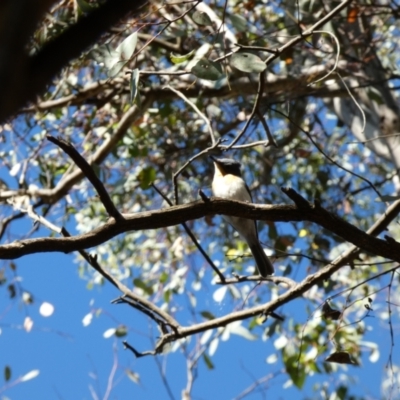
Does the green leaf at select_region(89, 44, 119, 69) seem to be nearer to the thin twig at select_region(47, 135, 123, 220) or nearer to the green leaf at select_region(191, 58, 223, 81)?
the green leaf at select_region(191, 58, 223, 81)

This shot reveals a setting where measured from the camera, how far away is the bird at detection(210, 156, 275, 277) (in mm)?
4730

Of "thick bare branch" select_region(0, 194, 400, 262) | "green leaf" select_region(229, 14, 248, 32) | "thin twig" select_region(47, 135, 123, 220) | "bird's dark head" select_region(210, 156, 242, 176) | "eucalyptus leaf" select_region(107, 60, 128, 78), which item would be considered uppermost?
"green leaf" select_region(229, 14, 248, 32)

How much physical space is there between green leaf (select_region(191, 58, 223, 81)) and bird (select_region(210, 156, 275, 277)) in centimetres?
171

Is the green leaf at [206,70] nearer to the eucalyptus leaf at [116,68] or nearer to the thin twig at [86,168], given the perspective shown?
the eucalyptus leaf at [116,68]

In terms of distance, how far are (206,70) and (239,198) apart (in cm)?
197

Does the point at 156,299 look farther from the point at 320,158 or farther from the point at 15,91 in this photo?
the point at 15,91

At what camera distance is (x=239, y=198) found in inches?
199

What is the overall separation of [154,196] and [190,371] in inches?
105

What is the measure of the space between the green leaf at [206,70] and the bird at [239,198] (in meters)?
1.71

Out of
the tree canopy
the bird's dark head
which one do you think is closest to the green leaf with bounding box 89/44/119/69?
the tree canopy

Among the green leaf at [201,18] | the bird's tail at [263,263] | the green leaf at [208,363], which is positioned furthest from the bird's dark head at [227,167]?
the green leaf at [201,18]

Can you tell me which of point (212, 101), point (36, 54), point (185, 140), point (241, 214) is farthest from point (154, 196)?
point (36, 54)

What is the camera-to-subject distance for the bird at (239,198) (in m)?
4.73

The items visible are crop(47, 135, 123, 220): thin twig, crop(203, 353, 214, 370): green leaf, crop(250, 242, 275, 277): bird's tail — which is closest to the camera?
crop(47, 135, 123, 220): thin twig
